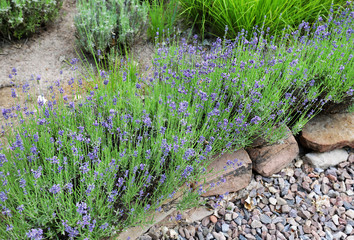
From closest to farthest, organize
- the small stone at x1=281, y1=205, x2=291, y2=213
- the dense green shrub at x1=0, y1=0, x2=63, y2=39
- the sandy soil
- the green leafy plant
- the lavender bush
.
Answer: the lavender bush < the small stone at x1=281, y1=205, x2=291, y2=213 < the sandy soil < the dense green shrub at x1=0, y1=0, x2=63, y2=39 < the green leafy plant

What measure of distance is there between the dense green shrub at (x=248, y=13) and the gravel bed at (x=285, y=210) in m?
1.63

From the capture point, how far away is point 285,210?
113 inches

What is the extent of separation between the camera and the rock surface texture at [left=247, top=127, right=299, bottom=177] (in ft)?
10.0

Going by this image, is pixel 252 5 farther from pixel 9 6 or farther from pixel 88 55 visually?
pixel 9 6

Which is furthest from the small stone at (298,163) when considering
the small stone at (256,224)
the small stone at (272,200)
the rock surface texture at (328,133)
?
the small stone at (256,224)

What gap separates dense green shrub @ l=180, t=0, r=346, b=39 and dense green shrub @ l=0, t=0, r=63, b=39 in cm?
179

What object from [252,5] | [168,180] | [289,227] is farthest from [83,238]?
[252,5]

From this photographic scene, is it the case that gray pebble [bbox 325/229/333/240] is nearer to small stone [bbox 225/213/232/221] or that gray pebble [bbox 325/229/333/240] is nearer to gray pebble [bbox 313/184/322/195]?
gray pebble [bbox 313/184/322/195]

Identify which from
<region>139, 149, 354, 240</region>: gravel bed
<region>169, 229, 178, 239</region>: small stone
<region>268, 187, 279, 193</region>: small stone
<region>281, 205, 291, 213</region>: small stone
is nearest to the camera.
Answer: <region>169, 229, 178, 239</region>: small stone

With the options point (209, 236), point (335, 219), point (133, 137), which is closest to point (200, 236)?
point (209, 236)

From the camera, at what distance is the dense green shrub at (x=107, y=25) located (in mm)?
3912

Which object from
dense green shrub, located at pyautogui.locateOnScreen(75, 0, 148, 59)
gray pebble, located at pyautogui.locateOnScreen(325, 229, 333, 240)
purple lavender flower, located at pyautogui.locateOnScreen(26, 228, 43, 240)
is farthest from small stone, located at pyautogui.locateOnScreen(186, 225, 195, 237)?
dense green shrub, located at pyautogui.locateOnScreen(75, 0, 148, 59)

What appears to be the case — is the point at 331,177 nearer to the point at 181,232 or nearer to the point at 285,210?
the point at 285,210

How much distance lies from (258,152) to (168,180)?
1.10m
